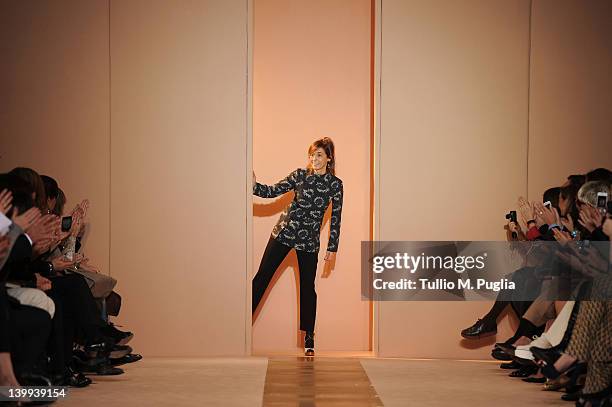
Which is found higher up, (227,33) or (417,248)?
(227,33)

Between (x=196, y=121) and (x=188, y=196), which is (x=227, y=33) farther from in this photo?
(x=188, y=196)

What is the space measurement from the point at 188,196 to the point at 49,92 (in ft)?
3.67

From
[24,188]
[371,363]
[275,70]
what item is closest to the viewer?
[24,188]

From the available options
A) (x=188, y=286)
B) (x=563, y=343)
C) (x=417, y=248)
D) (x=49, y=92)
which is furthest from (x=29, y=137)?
(x=563, y=343)

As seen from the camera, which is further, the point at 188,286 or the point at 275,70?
the point at 275,70

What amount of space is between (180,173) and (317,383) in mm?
1945

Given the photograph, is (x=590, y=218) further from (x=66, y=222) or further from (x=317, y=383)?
(x=66, y=222)

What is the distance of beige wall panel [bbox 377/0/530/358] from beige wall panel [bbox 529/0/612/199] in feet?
0.29

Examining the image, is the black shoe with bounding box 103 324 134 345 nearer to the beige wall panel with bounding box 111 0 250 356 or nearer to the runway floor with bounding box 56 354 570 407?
the runway floor with bounding box 56 354 570 407

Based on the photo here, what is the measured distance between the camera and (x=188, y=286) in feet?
22.1

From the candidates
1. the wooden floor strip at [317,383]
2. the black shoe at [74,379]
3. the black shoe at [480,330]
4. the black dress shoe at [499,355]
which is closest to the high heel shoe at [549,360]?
the wooden floor strip at [317,383]

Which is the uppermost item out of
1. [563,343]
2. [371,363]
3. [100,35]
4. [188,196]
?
[100,35]

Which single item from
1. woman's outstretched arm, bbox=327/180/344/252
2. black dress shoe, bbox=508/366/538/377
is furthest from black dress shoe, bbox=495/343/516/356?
woman's outstretched arm, bbox=327/180/344/252

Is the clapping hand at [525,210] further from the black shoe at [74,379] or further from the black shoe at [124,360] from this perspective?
the black shoe at [74,379]
